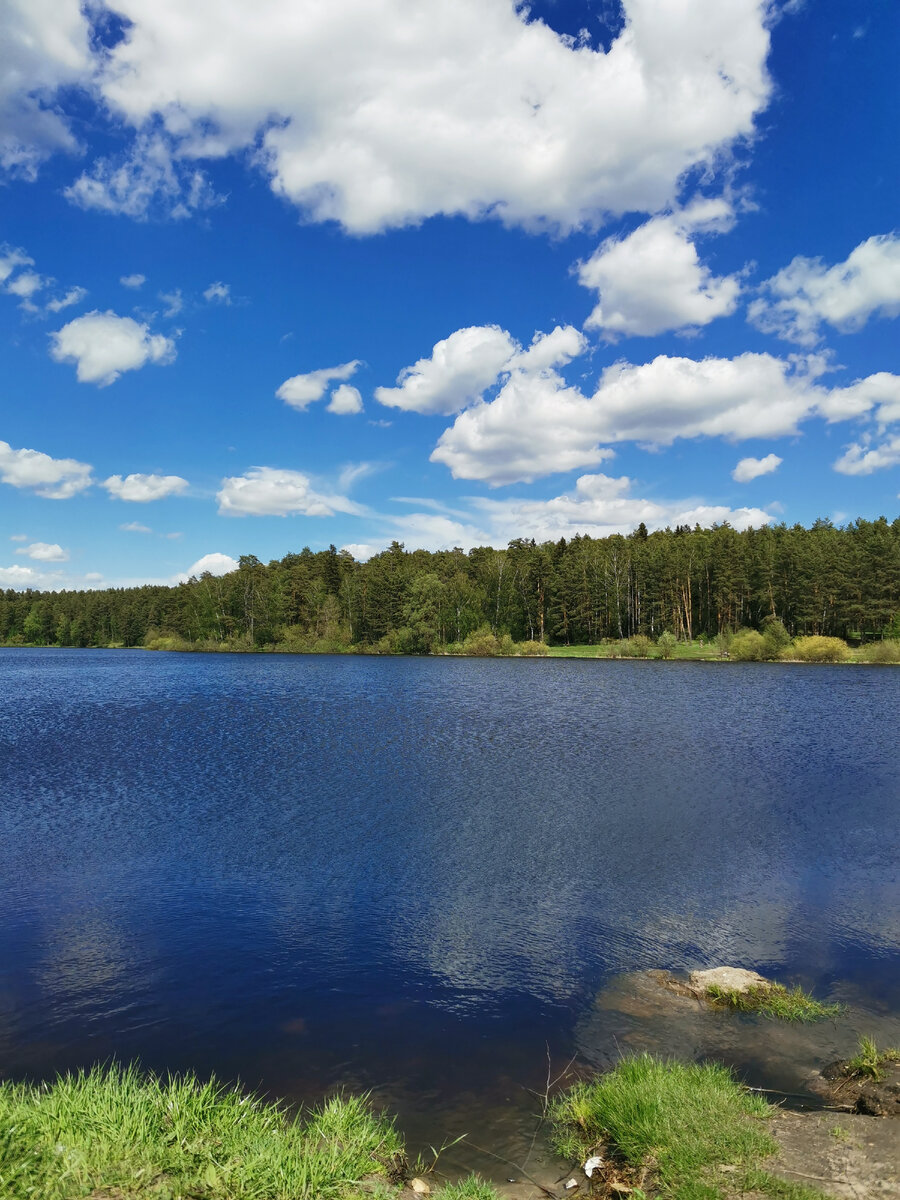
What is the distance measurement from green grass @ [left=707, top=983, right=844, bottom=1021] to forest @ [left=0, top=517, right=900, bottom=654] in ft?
330

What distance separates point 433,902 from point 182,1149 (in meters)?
10.2

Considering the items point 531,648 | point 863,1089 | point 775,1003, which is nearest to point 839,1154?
point 863,1089

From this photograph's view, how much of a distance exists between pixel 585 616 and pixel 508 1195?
121m

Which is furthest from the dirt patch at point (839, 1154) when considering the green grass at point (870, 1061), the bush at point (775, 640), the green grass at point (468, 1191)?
the bush at point (775, 640)

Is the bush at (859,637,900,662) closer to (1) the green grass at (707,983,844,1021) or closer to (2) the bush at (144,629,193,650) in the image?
(1) the green grass at (707,983,844,1021)

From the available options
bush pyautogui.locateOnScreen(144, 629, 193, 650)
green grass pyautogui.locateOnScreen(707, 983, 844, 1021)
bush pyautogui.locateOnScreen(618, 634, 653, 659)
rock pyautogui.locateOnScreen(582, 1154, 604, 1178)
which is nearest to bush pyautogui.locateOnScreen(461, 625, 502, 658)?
bush pyautogui.locateOnScreen(618, 634, 653, 659)

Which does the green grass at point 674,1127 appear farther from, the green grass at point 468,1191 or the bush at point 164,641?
the bush at point 164,641

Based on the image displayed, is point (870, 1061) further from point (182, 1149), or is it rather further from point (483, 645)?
point (483, 645)

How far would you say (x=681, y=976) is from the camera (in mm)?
13359

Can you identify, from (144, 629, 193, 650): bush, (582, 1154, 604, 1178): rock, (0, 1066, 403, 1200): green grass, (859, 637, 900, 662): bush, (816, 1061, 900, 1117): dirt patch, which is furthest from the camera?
(144, 629, 193, 650): bush

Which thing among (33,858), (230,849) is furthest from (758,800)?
(33,858)

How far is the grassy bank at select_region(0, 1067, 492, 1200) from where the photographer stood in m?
6.48

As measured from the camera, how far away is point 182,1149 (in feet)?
23.4

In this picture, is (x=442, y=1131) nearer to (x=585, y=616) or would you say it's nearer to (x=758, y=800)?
(x=758, y=800)
